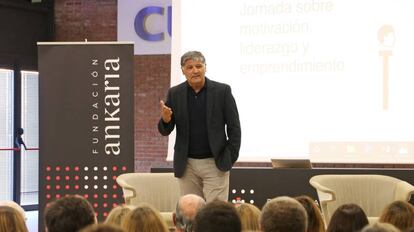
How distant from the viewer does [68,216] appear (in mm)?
2854

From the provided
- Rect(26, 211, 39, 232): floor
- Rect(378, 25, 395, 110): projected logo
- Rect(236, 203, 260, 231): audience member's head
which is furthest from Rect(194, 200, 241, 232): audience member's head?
Rect(26, 211, 39, 232): floor

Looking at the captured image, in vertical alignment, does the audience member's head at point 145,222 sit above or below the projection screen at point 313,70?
below

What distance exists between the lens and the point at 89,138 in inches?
261

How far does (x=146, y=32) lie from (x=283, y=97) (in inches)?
157

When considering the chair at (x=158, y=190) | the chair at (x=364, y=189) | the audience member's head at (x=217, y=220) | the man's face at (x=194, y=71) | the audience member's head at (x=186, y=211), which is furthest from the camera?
the chair at (x=158, y=190)

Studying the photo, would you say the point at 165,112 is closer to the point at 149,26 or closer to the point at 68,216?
the point at 68,216

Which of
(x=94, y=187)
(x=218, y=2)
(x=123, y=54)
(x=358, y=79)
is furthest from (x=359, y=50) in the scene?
(x=94, y=187)

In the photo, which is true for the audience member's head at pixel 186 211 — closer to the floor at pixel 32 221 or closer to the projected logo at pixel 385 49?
the projected logo at pixel 385 49

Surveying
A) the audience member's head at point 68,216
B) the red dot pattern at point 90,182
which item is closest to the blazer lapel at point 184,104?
the red dot pattern at point 90,182

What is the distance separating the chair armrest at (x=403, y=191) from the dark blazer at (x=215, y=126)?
163 centimetres

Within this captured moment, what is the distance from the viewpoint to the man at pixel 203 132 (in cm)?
495

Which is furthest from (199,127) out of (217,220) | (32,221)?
(32,221)

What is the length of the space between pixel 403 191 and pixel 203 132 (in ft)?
6.18

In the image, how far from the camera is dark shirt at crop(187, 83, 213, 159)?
5.00 meters
